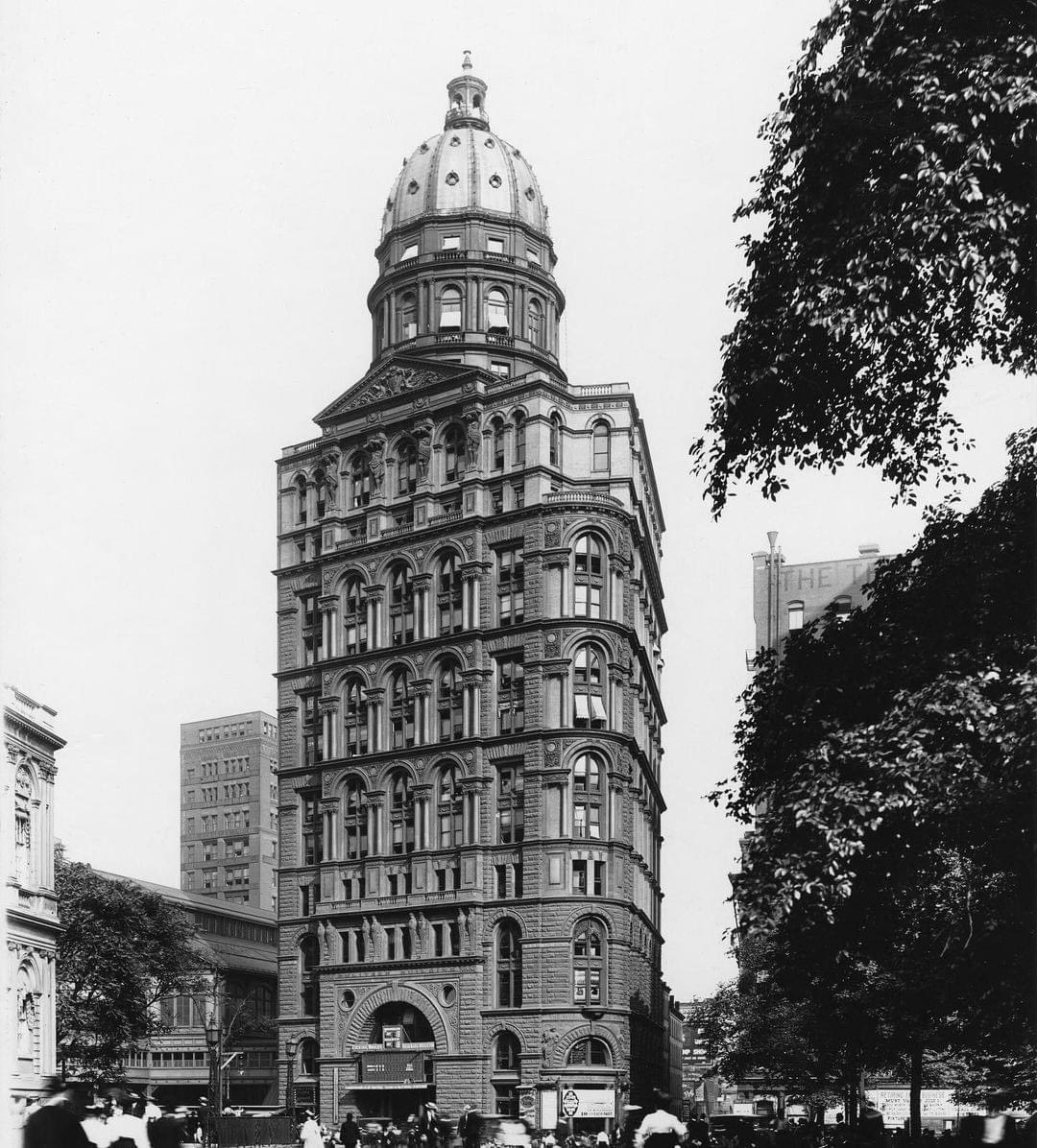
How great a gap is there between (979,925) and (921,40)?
13592mm

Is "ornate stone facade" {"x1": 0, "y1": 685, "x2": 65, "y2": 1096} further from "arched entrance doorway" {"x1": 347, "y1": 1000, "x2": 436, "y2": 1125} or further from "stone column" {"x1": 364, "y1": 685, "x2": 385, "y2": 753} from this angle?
"stone column" {"x1": 364, "y1": 685, "x2": 385, "y2": 753}

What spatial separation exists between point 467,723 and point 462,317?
25534 mm

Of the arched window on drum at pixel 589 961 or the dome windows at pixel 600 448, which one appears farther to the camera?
the dome windows at pixel 600 448

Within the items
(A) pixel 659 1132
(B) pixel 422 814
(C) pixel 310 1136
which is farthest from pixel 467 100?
(A) pixel 659 1132

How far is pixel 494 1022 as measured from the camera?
252ft

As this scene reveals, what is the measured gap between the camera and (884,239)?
18.4 m

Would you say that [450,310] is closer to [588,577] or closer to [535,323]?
[535,323]

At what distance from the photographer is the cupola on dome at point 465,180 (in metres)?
95.2

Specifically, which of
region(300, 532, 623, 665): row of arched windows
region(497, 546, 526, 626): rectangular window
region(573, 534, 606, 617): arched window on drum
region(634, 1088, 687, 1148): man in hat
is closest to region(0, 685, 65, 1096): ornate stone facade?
region(300, 532, 623, 665): row of arched windows

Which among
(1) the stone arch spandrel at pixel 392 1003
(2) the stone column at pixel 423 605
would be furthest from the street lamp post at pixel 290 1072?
(2) the stone column at pixel 423 605

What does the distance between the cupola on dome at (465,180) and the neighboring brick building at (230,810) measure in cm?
8203

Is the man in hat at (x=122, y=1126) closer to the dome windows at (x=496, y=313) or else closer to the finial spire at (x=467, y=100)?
the dome windows at (x=496, y=313)

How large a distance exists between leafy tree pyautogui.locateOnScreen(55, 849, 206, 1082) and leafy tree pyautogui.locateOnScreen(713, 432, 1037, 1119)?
56.4m

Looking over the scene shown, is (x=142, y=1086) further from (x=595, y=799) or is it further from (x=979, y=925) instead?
(x=979, y=925)
